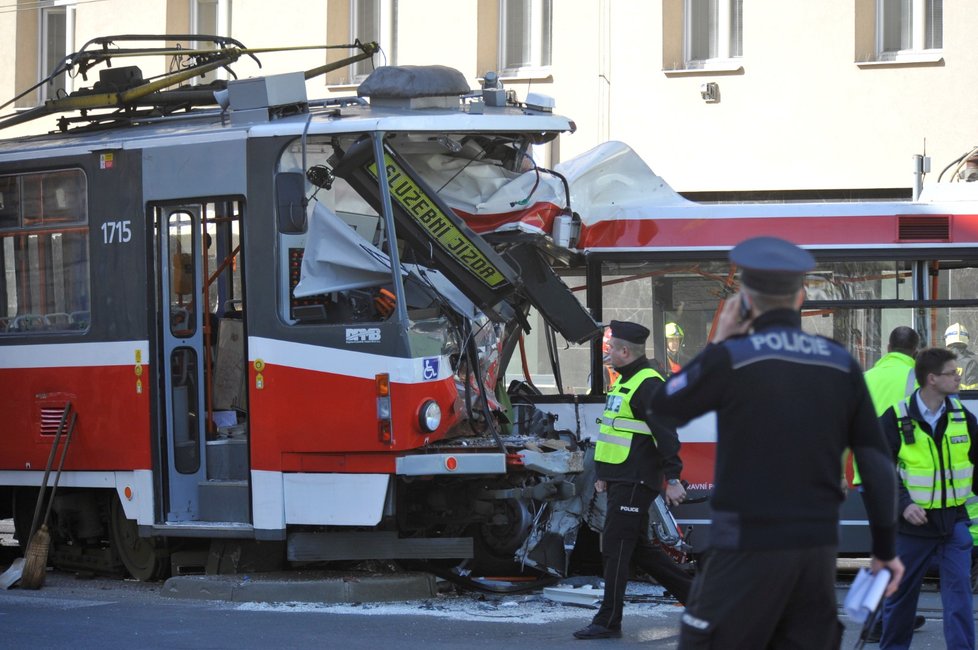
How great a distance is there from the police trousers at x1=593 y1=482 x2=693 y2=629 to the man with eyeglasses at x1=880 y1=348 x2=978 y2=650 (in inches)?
58.5

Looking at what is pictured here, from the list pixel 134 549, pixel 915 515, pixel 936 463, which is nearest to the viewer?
pixel 915 515

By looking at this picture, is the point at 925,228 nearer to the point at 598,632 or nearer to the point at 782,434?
the point at 598,632

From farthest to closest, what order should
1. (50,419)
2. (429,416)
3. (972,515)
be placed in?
(50,419), (429,416), (972,515)

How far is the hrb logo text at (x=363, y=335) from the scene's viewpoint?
865cm

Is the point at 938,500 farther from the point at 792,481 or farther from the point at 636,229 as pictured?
the point at 636,229

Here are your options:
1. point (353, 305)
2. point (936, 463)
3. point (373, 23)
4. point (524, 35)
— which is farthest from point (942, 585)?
point (373, 23)

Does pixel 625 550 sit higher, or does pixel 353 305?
pixel 353 305

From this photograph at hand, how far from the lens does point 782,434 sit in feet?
13.9

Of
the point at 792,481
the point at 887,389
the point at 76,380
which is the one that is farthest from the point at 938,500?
the point at 76,380

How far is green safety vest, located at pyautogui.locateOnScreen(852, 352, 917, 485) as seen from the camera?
28.9 ft

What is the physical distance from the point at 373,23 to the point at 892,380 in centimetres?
1334

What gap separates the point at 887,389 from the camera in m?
8.86

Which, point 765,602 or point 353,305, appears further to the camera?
point 353,305

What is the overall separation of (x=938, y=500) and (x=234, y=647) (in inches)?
144
